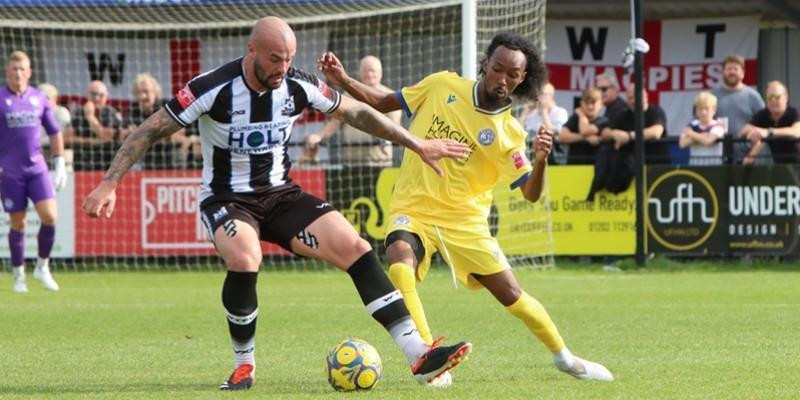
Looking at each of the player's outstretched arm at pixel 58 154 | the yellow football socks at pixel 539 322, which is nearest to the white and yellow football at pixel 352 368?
the yellow football socks at pixel 539 322

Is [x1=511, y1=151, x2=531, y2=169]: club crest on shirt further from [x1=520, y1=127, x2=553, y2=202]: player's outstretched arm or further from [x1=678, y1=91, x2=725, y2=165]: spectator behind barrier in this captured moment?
[x1=678, y1=91, x2=725, y2=165]: spectator behind barrier

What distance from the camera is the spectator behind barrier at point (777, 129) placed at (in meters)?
16.9

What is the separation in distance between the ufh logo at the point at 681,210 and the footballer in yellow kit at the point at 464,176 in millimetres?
8602

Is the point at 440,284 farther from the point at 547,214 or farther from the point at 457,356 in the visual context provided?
the point at 457,356

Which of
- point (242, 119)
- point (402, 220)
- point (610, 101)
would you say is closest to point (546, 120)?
point (610, 101)

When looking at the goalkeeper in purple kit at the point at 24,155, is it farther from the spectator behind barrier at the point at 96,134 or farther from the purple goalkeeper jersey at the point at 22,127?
the spectator behind barrier at the point at 96,134

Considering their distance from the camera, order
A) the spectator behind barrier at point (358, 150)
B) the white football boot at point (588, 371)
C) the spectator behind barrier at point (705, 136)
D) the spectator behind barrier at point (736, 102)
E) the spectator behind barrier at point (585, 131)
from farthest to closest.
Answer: the spectator behind barrier at point (358, 150), the spectator behind barrier at point (736, 102), the spectator behind barrier at point (585, 131), the spectator behind barrier at point (705, 136), the white football boot at point (588, 371)

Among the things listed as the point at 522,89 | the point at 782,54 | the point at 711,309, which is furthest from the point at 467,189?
the point at 782,54

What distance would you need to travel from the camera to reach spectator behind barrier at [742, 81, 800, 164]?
16.9 m

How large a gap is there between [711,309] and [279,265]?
714cm

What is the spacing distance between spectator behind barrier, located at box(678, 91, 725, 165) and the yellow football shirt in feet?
29.4

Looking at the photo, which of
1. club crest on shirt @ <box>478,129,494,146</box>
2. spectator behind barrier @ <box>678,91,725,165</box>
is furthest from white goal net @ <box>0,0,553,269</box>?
club crest on shirt @ <box>478,129,494,146</box>

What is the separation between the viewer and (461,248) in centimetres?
838

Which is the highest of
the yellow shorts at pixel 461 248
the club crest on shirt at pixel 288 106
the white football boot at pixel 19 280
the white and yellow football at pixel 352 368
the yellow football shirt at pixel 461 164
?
the club crest on shirt at pixel 288 106
